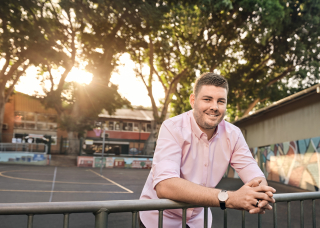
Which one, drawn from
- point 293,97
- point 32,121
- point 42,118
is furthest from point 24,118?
point 293,97

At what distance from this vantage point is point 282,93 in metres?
27.3

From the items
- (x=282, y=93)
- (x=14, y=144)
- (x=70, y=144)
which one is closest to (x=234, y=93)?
(x=282, y=93)

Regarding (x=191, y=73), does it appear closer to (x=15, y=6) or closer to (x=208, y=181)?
(x=15, y=6)

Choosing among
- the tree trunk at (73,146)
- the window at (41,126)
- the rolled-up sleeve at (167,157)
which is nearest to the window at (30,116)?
the window at (41,126)

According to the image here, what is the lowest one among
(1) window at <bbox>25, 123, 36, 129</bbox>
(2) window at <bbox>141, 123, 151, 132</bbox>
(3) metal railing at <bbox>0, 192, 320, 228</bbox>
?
(3) metal railing at <bbox>0, 192, 320, 228</bbox>

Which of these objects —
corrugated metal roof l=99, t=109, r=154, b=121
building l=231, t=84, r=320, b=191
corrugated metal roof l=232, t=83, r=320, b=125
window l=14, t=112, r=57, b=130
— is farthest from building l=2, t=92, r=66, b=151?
corrugated metal roof l=232, t=83, r=320, b=125

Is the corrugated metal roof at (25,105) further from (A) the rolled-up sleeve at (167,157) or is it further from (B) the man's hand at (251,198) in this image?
(B) the man's hand at (251,198)

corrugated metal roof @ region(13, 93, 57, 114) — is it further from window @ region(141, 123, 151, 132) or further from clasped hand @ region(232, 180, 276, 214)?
clasped hand @ region(232, 180, 276, 214)

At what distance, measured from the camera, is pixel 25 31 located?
2388 centimetres

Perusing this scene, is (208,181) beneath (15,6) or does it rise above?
beneath

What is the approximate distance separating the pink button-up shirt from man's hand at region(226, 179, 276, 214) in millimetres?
427

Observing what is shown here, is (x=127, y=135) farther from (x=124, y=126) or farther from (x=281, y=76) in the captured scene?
(x=281, y=76)

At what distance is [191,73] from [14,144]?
1851 centimetres

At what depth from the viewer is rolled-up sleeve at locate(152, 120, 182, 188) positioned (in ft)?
6.43
